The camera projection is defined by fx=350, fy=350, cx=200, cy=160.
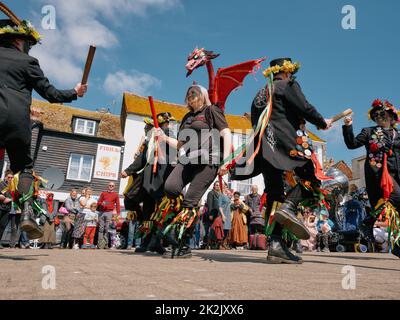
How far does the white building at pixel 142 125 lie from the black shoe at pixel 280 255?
67.9ft

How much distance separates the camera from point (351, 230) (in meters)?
9.84

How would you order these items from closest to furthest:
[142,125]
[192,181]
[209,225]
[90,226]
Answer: [192,181]
[90,226]
[209,225]
[142,125]

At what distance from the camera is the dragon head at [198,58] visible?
5.71 m

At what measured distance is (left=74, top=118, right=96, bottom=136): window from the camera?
961 inches

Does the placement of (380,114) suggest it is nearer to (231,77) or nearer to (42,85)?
(231,77)

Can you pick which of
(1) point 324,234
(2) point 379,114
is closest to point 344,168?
(1) point 324,234

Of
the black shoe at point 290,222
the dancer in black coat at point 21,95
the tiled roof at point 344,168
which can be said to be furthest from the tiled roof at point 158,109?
the black shoe at point 290,222

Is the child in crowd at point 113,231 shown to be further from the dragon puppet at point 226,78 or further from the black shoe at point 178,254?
the black shoe at point 178,254

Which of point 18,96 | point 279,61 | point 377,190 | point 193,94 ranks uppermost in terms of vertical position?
point 279,61

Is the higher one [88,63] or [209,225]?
[88,63]

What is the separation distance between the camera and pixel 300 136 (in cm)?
372

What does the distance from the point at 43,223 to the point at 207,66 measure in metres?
7.36

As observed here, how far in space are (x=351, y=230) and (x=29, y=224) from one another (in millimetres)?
8826
